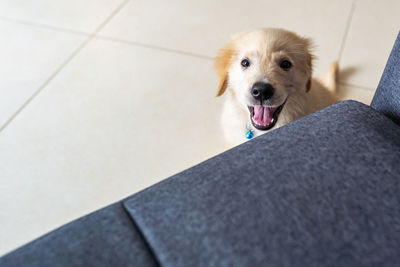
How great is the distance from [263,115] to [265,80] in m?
0.14

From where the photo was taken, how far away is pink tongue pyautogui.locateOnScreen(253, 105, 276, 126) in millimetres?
1061

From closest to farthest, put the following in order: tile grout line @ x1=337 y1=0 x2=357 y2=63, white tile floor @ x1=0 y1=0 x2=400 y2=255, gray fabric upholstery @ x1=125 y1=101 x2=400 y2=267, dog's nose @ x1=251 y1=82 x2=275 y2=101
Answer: gray fabric upholstery @ x1=125 y1=101 x2=400 y2=267
dog's nose @ x1=251 y1=82 x2=275 y2=101
white tile floor @ x1=0 y1=0 x2=400 y2=255
tile grout line @ x1=337 y1=0 x2=357 y2=63

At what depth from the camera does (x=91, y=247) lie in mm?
548

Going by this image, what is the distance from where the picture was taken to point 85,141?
139 cm

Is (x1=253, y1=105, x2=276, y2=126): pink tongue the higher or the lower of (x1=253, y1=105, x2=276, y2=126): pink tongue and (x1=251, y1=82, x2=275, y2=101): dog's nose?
the lower

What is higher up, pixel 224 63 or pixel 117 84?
pixel 224 63

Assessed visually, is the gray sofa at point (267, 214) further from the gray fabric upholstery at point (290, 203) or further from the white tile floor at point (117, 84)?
the white tile floor at point (117, 84)

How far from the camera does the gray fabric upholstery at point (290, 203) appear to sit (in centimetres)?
52

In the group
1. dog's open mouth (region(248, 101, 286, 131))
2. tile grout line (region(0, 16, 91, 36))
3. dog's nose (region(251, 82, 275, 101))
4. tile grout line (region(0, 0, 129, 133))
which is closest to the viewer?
dog's nose (region(251, 82, 275, 101))

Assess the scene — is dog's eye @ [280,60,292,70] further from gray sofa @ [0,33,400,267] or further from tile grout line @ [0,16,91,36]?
tile grout line @ [0,16,91,36]

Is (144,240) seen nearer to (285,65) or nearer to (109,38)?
(285,65)

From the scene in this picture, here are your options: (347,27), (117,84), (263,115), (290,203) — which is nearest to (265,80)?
(263,115)

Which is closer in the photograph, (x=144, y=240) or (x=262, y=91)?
(x=144, y=240)

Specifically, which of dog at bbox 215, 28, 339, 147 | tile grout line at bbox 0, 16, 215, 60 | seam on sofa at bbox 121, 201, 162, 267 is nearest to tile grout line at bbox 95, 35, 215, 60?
tile grout line at bbox 0, 16, 215, 60
